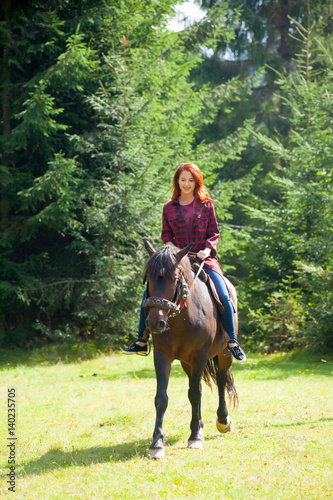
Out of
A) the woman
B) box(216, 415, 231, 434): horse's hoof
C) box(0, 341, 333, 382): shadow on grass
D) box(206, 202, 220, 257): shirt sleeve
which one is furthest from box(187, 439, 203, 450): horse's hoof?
box(0, 341, 333, 382): shadow on grass

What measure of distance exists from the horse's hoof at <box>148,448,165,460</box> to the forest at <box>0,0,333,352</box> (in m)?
7.31

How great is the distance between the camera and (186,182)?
19.1 feet

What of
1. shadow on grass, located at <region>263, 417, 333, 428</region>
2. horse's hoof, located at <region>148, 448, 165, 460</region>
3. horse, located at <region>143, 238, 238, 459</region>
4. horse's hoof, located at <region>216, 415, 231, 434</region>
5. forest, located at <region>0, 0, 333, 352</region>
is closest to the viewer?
horse, located at <region>143, 238, 238, 459</region>

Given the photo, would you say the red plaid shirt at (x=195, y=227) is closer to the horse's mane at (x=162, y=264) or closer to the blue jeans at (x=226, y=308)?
the blue jeans at (x=226, y=308)

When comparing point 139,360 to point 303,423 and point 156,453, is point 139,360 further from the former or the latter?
point 156,453

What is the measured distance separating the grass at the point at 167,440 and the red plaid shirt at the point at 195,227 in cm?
211

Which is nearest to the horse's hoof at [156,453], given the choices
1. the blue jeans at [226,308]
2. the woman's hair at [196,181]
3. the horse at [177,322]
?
the horse at [177,322]

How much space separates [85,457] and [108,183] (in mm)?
8473

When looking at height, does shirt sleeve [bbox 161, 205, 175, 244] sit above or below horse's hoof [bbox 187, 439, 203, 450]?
above

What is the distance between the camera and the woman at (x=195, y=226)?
228 inches

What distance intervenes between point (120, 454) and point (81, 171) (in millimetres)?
8651

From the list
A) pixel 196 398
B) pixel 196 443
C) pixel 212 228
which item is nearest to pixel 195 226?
pixel 212 228

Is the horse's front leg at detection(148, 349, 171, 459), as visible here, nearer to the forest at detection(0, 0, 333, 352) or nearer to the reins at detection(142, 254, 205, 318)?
the reins at detection(142, 254, 205, 318)

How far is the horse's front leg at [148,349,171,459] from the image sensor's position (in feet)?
15.9
